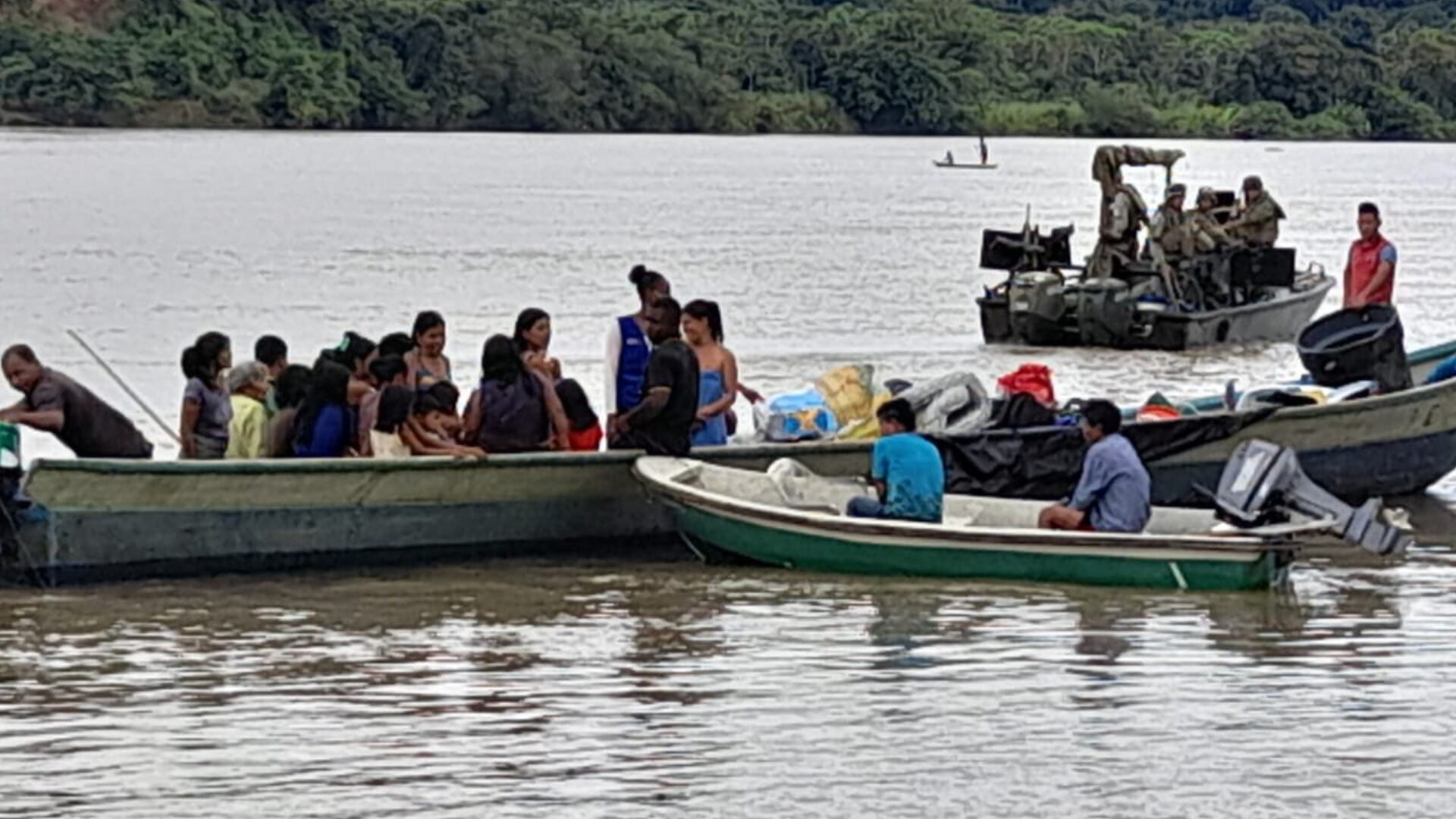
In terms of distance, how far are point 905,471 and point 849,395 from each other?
104 inches

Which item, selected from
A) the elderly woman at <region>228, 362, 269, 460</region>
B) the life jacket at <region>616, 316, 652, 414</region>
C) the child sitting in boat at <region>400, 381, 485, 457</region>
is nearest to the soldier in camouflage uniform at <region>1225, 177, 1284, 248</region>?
the life jacket at <region>616, 316, 652, 414</region>

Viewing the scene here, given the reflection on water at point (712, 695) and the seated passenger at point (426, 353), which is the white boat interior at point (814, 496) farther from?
the seated passenger at point (426, 353)

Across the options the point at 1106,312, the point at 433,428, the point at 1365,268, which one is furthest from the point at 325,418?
the point at 1106,312

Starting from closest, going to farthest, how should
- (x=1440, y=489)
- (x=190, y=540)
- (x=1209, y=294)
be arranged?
(x=190, y=540) → (x=1440, y=489) → (x=1209, y=294)

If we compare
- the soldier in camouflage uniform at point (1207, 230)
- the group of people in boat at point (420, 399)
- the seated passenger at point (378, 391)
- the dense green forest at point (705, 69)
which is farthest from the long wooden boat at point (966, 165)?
the seated passenger at point (378, 391)

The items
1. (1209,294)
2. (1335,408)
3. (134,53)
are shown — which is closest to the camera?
(1335,408)

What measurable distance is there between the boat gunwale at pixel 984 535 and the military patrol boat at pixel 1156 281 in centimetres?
1280

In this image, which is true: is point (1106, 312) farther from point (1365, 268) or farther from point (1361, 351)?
point (1361, 351)

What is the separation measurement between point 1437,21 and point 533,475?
486 ft

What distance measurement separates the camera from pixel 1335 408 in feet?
54.5

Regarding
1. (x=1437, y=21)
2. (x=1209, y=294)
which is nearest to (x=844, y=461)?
(x=1209, y=294)

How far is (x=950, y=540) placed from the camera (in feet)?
44.4

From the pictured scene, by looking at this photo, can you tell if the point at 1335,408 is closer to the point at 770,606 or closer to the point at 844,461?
the point at 844,461

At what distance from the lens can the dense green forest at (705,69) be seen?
119 metres
